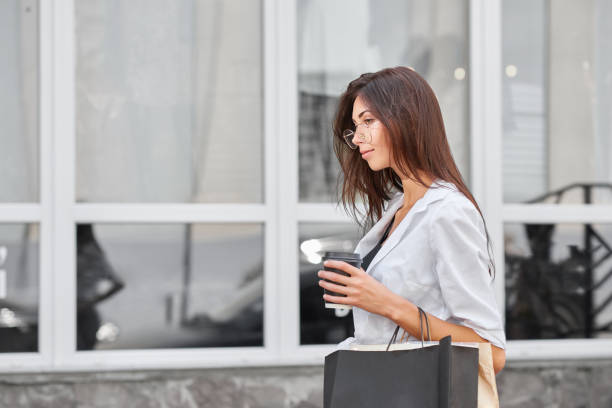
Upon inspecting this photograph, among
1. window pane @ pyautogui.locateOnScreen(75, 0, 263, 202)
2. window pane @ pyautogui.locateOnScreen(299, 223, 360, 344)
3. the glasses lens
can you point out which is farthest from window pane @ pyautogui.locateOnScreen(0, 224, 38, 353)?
the glasses lens

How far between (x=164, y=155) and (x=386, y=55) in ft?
4.40

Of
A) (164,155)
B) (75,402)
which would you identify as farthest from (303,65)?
(75,402)

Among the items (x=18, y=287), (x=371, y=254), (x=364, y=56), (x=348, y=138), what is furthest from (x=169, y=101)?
(x=371, y=254)

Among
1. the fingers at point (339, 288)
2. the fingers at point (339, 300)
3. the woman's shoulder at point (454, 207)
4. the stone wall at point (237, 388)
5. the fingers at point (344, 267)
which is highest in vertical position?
the woman's shoulder at point (454, 207)

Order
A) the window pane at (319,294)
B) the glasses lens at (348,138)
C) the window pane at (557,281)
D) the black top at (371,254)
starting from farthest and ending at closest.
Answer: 1. the window pane at (557,281)
2. the window pane at (319,294)
3. the glasses lens at (348,138)
4. the black top at (371,254)

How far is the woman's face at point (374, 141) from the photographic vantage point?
5.32ft

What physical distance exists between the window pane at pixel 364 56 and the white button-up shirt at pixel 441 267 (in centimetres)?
219

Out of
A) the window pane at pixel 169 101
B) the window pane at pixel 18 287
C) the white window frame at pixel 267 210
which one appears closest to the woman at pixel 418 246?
the white window frame at pixel 267 210

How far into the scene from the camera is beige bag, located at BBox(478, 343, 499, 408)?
1.49 metres

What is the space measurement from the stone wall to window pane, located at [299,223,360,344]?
214 mm

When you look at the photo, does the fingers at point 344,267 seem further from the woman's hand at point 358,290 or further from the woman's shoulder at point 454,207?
the woman's shoulder at point 454,207

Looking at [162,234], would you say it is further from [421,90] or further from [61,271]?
[421,90]

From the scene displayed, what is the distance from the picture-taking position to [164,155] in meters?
3.70

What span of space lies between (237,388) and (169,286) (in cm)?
63
